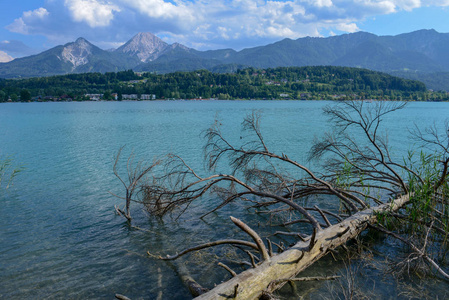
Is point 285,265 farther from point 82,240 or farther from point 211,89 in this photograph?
point 211,89

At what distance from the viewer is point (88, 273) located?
24.8 ft

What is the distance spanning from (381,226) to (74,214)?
434 inches

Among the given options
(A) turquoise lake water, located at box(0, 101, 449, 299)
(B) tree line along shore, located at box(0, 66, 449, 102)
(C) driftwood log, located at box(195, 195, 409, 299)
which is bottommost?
(A) turquoise lake water, located at box(0, 101, 449, 299)

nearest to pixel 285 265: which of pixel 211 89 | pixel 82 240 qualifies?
pixel 82 240

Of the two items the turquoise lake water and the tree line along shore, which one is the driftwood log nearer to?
the turquoise lake water

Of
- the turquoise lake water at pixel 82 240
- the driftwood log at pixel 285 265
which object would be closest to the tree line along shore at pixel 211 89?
the turquoise lake water at pixel 82 240

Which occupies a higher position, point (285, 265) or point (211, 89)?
point (211, 89)

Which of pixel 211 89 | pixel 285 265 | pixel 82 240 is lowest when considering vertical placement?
pixel 82 240

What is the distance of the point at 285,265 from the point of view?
19.0 feet

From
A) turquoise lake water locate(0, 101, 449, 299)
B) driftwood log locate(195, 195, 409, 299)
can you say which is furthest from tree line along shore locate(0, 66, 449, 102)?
driftwood log locate(195, 195, 409, 299)

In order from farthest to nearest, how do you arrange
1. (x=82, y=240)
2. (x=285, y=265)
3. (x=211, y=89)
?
(x=211, y=89)
(x=82, y=240)
(x=285, y=265)

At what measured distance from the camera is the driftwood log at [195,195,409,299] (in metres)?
4.92

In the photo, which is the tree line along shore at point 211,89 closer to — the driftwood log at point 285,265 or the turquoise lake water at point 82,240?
the turquoise lake water at point 82,240

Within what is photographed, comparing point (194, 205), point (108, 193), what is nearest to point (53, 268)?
point (194, 205)
